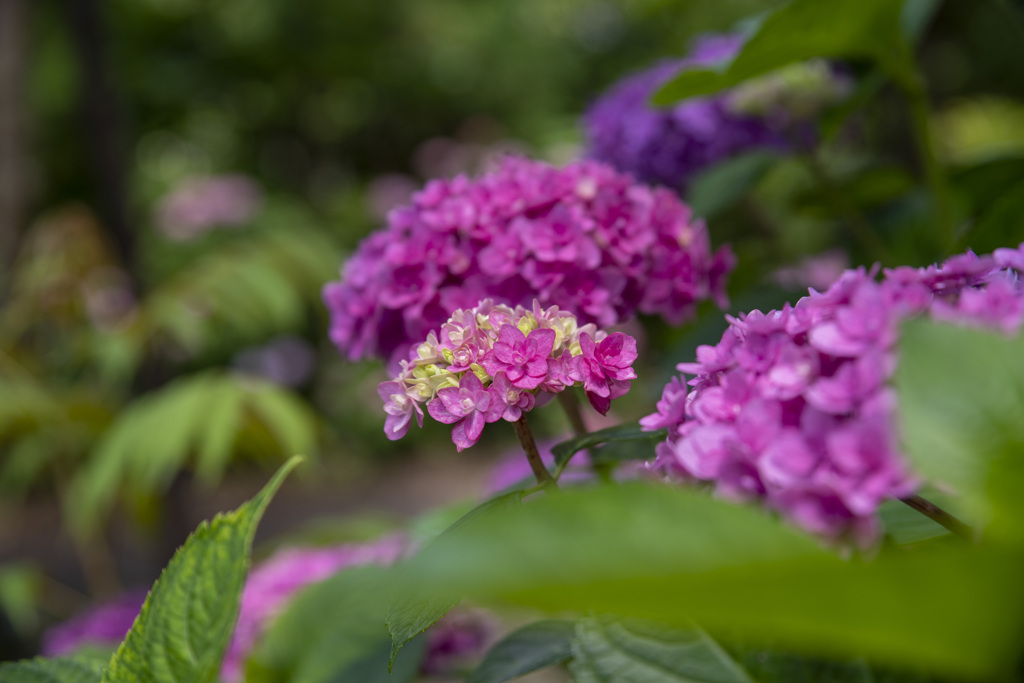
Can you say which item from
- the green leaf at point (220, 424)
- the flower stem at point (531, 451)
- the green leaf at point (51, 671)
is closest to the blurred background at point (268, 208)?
the green leaf at point (220, 424)

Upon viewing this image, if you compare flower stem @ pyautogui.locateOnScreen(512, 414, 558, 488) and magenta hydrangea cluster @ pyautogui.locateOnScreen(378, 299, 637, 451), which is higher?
magenta hydrangea cluster @ pyautogui.locateOnScreen(378, 299, 637, 451)

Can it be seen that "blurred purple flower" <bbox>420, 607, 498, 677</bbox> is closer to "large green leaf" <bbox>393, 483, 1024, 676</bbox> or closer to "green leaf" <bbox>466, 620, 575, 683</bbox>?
"green leaf" <bbox>466, 620, 575, 683</bbox>

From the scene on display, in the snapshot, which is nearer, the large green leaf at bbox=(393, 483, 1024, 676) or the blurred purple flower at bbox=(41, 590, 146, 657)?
the large green leaf at bbox=(393, 483, 1024, 676)

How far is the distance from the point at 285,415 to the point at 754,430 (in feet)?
3.44

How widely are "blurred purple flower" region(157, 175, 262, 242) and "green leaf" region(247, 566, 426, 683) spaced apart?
17.5 ft

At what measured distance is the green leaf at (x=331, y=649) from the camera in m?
0.56

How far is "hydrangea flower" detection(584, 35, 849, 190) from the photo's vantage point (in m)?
1.07

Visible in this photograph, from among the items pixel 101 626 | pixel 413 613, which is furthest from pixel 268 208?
pixel 413 613

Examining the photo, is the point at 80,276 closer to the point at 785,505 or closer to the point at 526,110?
the point at 785,505

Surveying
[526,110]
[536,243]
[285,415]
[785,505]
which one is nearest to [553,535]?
[785,505]

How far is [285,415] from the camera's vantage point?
126 cm

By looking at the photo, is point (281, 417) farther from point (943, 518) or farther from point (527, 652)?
point (943, 518)

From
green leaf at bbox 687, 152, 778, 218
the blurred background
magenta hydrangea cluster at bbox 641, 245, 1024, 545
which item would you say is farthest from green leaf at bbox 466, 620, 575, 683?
green leaf at bbox 687, 152, 778, 218

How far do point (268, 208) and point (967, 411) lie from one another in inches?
251
